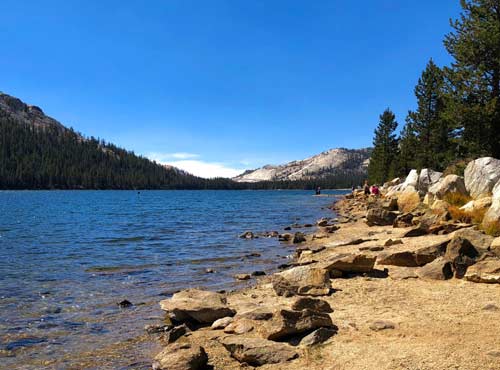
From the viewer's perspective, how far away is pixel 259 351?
7.53 metres

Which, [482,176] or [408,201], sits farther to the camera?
[408,201]

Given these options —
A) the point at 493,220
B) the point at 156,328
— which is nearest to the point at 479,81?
the point at 493,220

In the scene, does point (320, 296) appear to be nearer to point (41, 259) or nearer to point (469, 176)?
point (41, 259)

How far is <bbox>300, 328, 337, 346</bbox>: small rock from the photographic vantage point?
7.84 meters

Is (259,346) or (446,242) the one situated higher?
(446,242)

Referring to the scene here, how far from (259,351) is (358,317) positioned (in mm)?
2986

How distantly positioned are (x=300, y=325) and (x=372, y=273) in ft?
21.1

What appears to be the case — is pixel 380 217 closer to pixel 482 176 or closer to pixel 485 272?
pixel 482 176

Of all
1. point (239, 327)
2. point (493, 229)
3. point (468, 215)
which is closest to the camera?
point (239, 327)

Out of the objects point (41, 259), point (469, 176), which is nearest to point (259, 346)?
point (41, 259)

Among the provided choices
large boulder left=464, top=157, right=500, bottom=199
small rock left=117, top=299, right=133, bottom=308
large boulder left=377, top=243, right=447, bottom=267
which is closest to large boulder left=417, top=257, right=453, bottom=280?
large boulder left=377, top=243, right=447, bottom=267

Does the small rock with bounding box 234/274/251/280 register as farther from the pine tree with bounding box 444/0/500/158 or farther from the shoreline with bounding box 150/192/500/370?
the pine tree with bounding box 444/0/500/158

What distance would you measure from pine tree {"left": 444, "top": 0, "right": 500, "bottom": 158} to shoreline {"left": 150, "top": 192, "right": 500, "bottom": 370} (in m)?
20.4

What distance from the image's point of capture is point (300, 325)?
8.24 m
